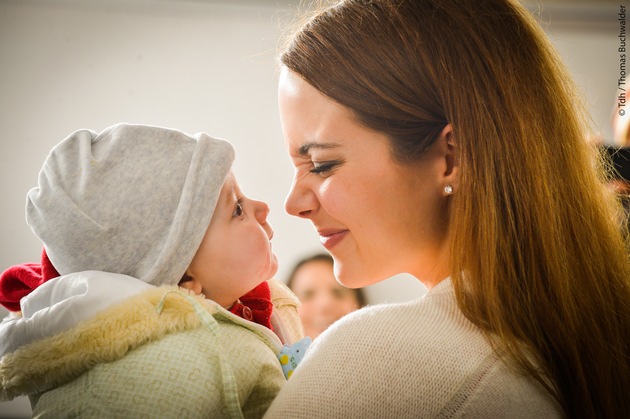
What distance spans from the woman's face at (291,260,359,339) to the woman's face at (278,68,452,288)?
6.04ft

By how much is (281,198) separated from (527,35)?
2076mm

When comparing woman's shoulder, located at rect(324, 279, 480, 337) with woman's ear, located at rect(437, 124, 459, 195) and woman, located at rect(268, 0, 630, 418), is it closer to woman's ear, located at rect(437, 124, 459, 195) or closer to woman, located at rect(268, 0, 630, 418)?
woman, located at rect(268, 0, 630, 418)

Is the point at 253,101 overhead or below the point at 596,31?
below

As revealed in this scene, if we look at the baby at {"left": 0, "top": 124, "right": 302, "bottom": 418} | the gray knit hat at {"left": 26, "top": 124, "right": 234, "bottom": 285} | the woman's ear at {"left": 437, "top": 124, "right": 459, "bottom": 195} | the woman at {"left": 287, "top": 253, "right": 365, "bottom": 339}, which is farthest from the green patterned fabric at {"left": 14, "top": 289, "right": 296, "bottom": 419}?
the woman at {"left": 287, "top": 253, "right": 365, "bottom": 339}

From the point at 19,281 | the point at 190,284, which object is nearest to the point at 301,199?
the point at 190,284

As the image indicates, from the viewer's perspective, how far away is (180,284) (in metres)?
1.36

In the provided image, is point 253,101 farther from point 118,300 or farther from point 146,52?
point 118,300

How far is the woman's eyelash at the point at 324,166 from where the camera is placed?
122cm

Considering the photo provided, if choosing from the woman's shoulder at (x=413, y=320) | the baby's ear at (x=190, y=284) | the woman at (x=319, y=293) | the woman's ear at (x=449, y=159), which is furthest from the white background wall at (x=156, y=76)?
the woman's shoulder at (x=413, y=320)

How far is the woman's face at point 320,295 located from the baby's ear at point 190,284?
5.69 ft

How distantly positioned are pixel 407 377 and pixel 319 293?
232 centimetres

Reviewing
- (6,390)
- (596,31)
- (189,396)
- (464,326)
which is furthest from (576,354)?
(596,31)

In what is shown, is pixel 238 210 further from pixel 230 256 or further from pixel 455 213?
pixel 455 213

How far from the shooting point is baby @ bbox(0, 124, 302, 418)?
103cm
